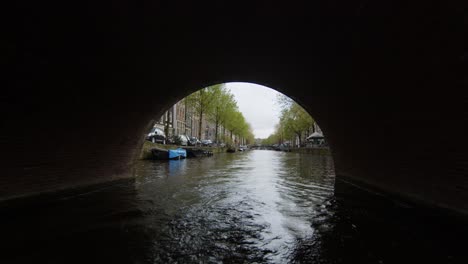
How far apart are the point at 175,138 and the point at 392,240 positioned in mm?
26410

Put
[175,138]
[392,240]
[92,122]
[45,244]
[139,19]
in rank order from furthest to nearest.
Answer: [175,138], [92,122], [139,19], [392,240], [45,244]

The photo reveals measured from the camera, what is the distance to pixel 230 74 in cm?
862

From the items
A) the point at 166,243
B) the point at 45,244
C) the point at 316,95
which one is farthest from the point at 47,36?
the point at 316,95

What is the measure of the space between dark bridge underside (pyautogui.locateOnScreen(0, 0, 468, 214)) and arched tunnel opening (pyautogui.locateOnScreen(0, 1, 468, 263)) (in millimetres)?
28

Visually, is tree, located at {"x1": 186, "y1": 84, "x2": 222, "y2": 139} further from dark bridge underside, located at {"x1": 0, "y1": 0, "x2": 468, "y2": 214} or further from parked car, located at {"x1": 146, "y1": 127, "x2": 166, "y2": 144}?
dark bridge underside, located at {"x1": 0, "y1": 0, "x2": 468, "y2": 214}

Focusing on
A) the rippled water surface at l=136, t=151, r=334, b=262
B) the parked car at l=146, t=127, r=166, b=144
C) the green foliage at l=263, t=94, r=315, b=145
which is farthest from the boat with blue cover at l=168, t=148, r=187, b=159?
the green foliage at l=263, t=94, r=315, b=145

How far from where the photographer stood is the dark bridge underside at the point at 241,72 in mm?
4039

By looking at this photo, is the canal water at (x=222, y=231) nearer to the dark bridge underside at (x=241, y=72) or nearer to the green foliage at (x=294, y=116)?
the dark bridge underside at (x=241, y=72)

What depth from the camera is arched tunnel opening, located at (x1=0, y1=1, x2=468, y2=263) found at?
3.95 metres

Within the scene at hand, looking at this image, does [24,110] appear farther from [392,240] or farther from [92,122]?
[392,240]

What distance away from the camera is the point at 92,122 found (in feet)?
24.6

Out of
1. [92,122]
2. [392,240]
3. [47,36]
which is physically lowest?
[392,240]

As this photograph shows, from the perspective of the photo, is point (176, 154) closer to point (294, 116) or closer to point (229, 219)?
point (229, 219)

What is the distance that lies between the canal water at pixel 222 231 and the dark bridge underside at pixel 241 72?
109 centimetres
